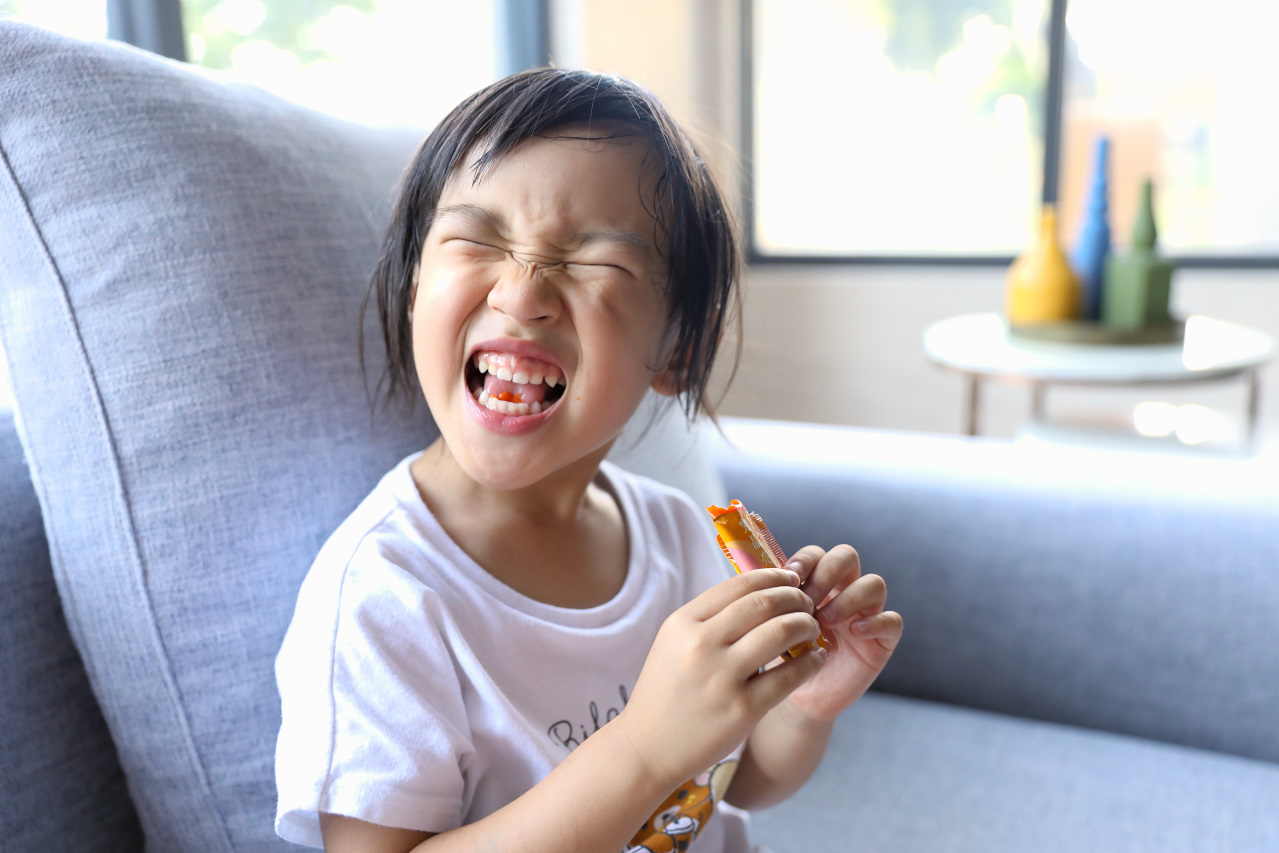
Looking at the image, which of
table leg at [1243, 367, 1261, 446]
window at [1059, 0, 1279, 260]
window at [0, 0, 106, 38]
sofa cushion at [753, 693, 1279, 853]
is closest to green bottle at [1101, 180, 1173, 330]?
table leg at [1243, 367, 1261, 446]

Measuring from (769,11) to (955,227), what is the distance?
1005 mm

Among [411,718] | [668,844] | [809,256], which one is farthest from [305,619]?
[809,256]

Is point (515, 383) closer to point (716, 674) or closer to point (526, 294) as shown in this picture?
point (526, 294)

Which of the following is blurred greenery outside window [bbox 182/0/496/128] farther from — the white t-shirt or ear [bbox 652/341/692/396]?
the white t-shirt

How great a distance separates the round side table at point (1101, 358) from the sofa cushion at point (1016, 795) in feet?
2.69

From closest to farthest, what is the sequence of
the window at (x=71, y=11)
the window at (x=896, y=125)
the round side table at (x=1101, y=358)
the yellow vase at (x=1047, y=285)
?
the window at (x=71, y=11), the round side table at (x=1101, y=358), the yellow vase at (x=1047, y=285), the window at (x=896, y=125)

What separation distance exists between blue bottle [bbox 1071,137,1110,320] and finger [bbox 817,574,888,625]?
149 centimetres

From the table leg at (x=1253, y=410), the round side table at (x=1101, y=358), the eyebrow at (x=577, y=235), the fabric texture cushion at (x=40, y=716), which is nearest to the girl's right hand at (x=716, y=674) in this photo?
the eyebrow at (x=577, y=235)

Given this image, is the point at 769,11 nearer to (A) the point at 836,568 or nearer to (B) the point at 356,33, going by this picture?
(B) the point at 356,33

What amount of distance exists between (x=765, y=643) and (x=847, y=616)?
0.37 ft

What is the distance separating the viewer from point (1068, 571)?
1004 mm

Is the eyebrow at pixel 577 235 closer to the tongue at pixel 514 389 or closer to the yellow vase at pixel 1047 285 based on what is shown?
the tongue at pixel 514 389

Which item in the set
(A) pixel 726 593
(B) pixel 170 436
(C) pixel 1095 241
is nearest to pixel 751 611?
(A) pixel 726 593

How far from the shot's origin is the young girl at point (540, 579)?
0.50m
